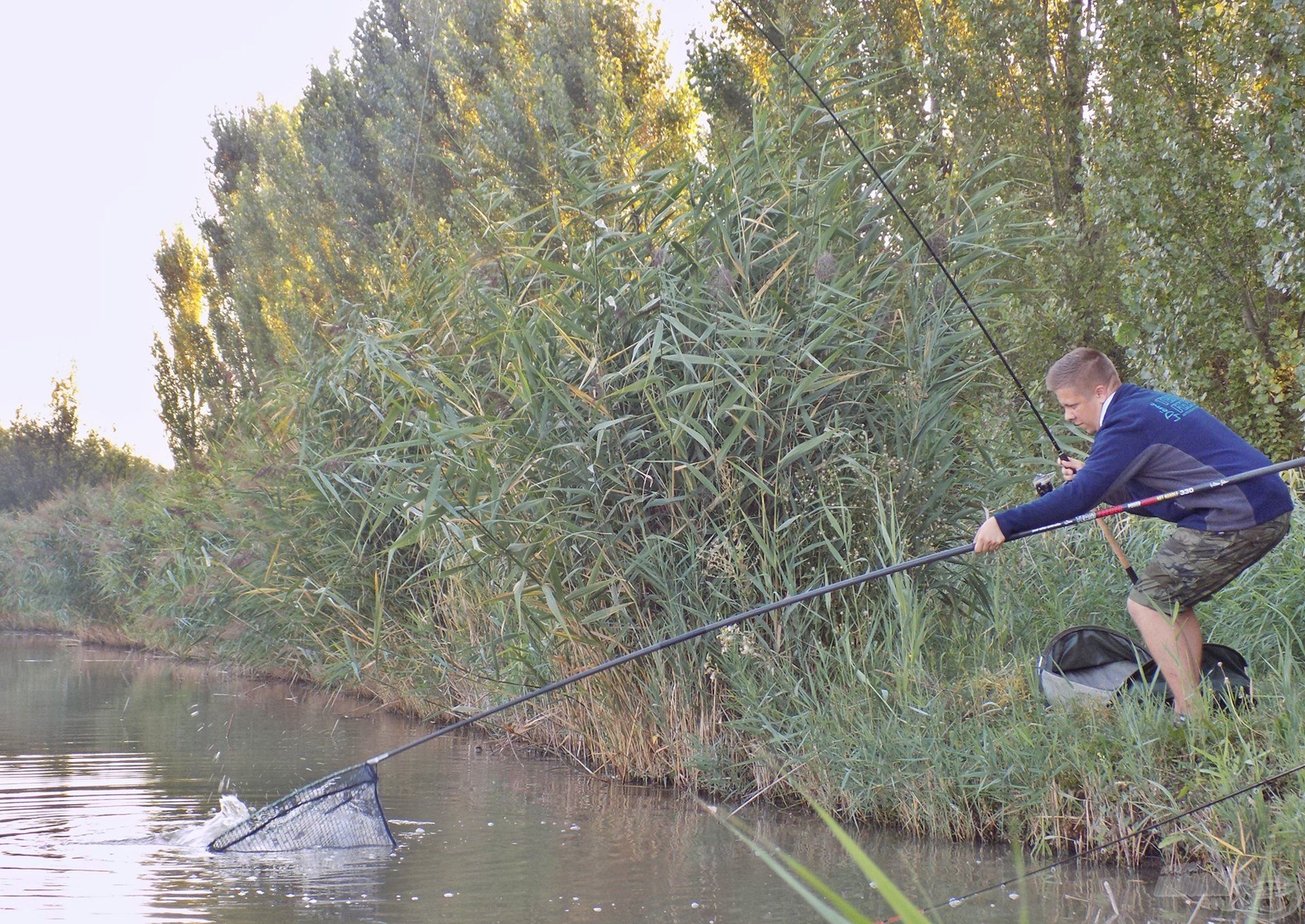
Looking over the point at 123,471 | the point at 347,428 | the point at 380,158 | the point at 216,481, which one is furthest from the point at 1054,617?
the point at 123,471

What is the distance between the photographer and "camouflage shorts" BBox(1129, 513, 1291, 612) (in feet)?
14.2

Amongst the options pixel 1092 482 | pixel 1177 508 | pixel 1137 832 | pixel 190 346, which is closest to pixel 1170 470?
pixel 1177 508

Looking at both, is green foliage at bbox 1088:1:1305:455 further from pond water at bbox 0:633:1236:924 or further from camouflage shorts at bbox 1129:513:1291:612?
pond water at bbox 0:633:1236:924

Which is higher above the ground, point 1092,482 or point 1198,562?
point 1092,482

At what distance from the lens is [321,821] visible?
5035 millimetres

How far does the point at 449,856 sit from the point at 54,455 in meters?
28.7

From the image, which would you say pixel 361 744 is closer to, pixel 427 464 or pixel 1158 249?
pixel 427 464

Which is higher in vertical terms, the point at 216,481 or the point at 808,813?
Result: the point at 216,481

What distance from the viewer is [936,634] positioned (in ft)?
18.9

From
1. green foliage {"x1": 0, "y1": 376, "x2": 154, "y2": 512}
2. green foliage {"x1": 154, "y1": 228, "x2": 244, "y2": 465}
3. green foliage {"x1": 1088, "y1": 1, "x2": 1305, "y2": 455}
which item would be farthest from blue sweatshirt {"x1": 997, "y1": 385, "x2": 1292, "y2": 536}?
green foliage {"x1": 0, "y1": 376, "x2": 154, "y2": 512}

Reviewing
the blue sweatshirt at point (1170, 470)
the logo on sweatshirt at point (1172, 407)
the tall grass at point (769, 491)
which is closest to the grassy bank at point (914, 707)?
the tall grass at point (769, 491)

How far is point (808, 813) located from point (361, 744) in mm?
3340

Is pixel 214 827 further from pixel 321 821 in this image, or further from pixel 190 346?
pixel 190 346

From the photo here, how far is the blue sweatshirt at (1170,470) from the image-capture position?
428cm
